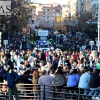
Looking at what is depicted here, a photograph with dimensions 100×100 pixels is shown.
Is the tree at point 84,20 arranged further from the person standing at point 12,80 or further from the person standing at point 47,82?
the person standing at point 12,80

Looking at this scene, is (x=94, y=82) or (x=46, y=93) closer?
(x=94, y=82)

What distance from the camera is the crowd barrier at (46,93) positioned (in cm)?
1476

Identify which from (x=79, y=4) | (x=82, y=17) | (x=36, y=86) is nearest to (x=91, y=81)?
(x=36, y=86)

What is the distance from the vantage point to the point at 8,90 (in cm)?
1535

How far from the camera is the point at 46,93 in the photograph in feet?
50.3

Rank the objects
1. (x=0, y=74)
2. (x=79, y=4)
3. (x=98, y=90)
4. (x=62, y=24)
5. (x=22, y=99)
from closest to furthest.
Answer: (x=98, y=90) → (x=22, y=99) → (x=0, y=74) → (x=62, y=24) → (x=79, y=4)

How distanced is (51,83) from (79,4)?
127 metres

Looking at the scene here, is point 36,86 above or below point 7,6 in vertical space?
below

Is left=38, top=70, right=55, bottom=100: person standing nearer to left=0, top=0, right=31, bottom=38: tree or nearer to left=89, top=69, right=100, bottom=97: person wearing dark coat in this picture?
left=89, top=69, right=100, bottom=97: person wearing dark coat

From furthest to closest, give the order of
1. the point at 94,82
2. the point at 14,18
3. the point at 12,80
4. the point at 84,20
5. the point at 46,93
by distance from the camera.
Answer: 1. the point at 84,20
2. the point at 14,18
3. the point at 46,93
4. the point at 94,82
5. the point at 12,80

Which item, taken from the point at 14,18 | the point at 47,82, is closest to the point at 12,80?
the point at 47,82

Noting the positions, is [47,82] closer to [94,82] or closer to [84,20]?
[94,82]

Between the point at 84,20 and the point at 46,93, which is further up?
the point at 46,93

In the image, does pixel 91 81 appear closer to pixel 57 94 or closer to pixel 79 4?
pixel 57 94
